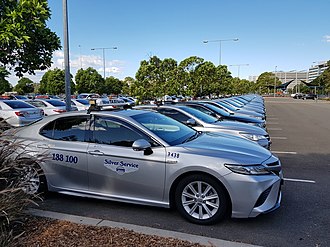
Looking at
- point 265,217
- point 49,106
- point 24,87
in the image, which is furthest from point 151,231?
point 24,87

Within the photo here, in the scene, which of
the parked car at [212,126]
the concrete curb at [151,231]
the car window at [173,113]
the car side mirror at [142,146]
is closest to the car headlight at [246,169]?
the concrete curb at [151,231]

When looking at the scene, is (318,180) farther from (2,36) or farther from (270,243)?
(2,36)

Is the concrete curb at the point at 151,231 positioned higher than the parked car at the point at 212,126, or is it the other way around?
the parked car at the point at 212,126

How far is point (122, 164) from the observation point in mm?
4316

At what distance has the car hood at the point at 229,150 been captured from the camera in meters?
4.02

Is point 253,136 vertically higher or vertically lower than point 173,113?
lower

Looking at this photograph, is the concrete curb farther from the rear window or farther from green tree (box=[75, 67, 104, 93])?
green tree (box=[75, 67, 104, 93])

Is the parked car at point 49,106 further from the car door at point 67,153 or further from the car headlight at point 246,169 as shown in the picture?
the car headlight at point 246,169

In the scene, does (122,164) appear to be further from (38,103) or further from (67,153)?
(38,103)

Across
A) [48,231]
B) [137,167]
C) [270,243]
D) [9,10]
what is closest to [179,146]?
[137,167]

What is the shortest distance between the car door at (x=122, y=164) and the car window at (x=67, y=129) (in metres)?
0.22

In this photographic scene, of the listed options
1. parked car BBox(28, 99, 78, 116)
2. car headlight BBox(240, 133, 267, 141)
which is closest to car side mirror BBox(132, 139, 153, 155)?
car headlight BBox(240, 133, 267, 141)

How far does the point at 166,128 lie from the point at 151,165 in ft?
3.18

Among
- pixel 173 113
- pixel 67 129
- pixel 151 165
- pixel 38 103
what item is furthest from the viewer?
pixel 38 103
